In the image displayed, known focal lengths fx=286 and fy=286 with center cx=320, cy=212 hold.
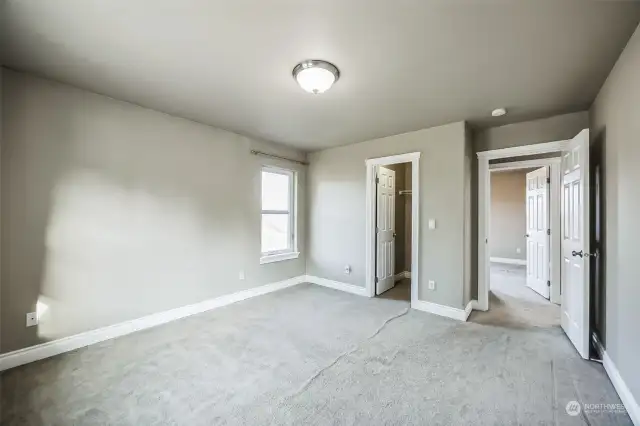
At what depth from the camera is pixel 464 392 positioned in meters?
2.05

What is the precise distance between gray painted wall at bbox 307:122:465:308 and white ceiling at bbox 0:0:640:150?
713 millimetres

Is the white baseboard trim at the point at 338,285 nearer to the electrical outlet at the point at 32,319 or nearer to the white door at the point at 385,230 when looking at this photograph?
the white door at the point at 385,230

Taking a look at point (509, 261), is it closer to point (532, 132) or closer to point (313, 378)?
point (532, 132)

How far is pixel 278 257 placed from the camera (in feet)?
15.6

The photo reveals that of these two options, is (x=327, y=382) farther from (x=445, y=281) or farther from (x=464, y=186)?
(x=464, y=186)

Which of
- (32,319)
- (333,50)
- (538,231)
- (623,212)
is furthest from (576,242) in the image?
(32,319)

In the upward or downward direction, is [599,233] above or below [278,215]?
below

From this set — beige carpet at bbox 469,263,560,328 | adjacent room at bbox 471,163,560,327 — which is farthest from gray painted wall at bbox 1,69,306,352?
adjacent room at bbox 471,163,560,327

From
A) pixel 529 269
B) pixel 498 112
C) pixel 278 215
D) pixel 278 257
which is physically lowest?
pixel 529 269

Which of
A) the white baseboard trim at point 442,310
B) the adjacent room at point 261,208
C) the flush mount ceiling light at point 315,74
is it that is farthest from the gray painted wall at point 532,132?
the flush mount ceiling light at point 315,74

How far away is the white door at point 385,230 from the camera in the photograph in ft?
15.1

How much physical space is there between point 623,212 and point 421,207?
203 centimetres

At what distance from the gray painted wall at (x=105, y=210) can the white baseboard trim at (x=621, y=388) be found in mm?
3911

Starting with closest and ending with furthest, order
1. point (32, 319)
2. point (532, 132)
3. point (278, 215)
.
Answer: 1. point (32, 319)
2. point (532, 132)
3. point (278, 215)
